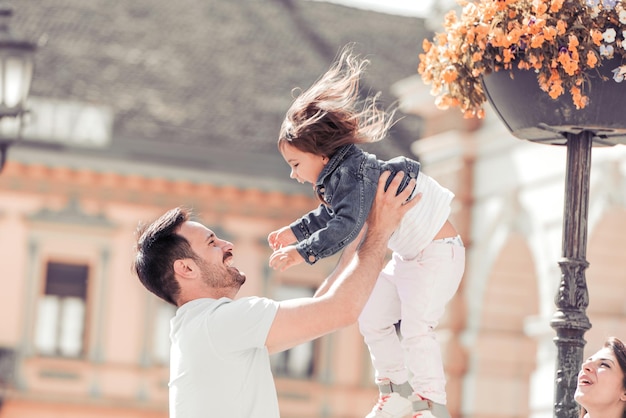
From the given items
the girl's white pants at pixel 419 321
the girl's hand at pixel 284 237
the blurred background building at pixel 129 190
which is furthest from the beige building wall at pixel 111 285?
the girl's hand at pixel 284 237

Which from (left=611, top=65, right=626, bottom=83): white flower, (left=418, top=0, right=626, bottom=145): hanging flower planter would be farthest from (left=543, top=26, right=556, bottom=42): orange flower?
(left=611, top=65, right=626, bottom=83): white flower

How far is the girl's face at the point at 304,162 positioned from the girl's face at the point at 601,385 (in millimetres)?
1057

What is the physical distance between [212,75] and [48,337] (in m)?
4.76

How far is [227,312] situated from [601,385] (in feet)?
4.20

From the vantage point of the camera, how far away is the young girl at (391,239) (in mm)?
5051

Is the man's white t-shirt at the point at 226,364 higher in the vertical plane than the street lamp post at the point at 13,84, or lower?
lower

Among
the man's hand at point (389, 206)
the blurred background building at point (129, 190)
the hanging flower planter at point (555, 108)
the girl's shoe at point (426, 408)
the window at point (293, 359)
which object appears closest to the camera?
the man's hand at point (389, 206)

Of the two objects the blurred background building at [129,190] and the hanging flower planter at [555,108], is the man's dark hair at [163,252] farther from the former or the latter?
the blurred background building at [129,190]

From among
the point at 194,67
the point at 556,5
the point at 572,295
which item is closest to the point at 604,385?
the point at 572,295

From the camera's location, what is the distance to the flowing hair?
5113mm

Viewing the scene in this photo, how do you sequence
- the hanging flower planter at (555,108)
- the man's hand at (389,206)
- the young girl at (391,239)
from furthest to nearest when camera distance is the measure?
the hanging flower planter at (555,108) < the young girl at (391,239) < the man's hand at (389,206)

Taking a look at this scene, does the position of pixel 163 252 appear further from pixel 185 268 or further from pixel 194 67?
pixel 194 67

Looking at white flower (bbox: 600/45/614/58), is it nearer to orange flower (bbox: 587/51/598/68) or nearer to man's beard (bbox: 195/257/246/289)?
orange flower (bbox: 587/51/598/68)

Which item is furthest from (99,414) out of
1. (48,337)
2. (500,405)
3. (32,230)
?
(500,405)
